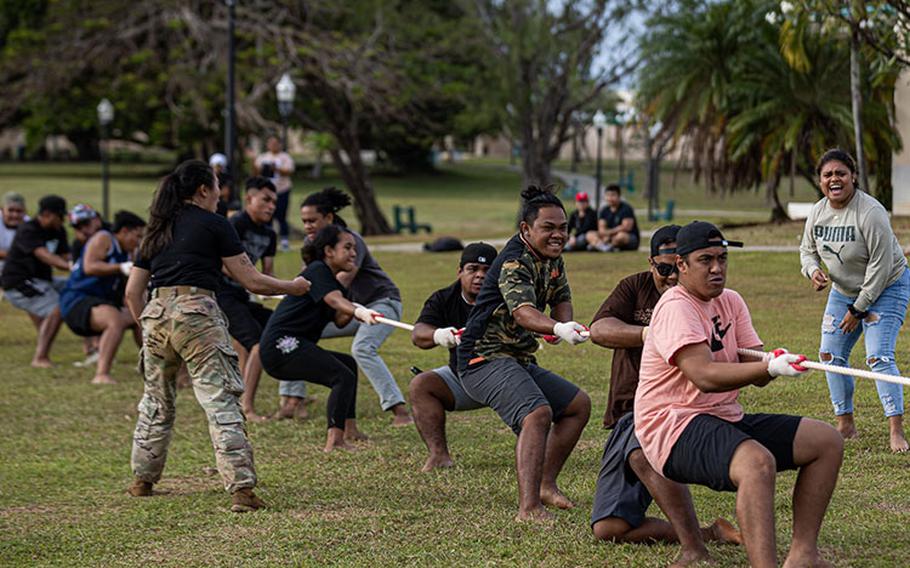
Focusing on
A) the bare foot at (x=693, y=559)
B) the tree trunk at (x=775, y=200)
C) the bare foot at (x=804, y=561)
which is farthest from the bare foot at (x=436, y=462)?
the tree trunk at (x=775, y=200)

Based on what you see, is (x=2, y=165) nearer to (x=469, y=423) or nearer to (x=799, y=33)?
(x=799, y=33)

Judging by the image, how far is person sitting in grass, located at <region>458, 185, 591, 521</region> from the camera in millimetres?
6980

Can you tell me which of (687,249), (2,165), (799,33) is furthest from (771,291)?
(2,165)

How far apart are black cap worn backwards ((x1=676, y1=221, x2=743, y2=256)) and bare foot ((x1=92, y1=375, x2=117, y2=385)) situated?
899 centimetres

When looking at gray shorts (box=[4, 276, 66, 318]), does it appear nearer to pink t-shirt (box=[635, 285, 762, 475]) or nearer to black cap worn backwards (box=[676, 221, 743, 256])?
pink t-shirt (box=[635, 285, 762, 475])

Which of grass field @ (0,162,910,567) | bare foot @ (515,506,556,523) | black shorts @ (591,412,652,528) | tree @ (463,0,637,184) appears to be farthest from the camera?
tree @ (463,0,637,184)

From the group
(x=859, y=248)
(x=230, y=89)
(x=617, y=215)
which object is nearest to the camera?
(x=859, y=248)

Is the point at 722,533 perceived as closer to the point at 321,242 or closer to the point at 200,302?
the point at 200,302

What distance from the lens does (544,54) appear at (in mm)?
34906

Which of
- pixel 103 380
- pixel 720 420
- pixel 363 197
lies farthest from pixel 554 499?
pixel 363 197

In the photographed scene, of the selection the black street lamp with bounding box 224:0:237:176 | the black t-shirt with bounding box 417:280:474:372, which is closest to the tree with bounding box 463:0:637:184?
the black street lamp with bounding box 224:0:237:176

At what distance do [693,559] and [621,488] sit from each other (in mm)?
572

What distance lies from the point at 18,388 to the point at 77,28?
20.5 metres

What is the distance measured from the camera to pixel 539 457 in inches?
275
